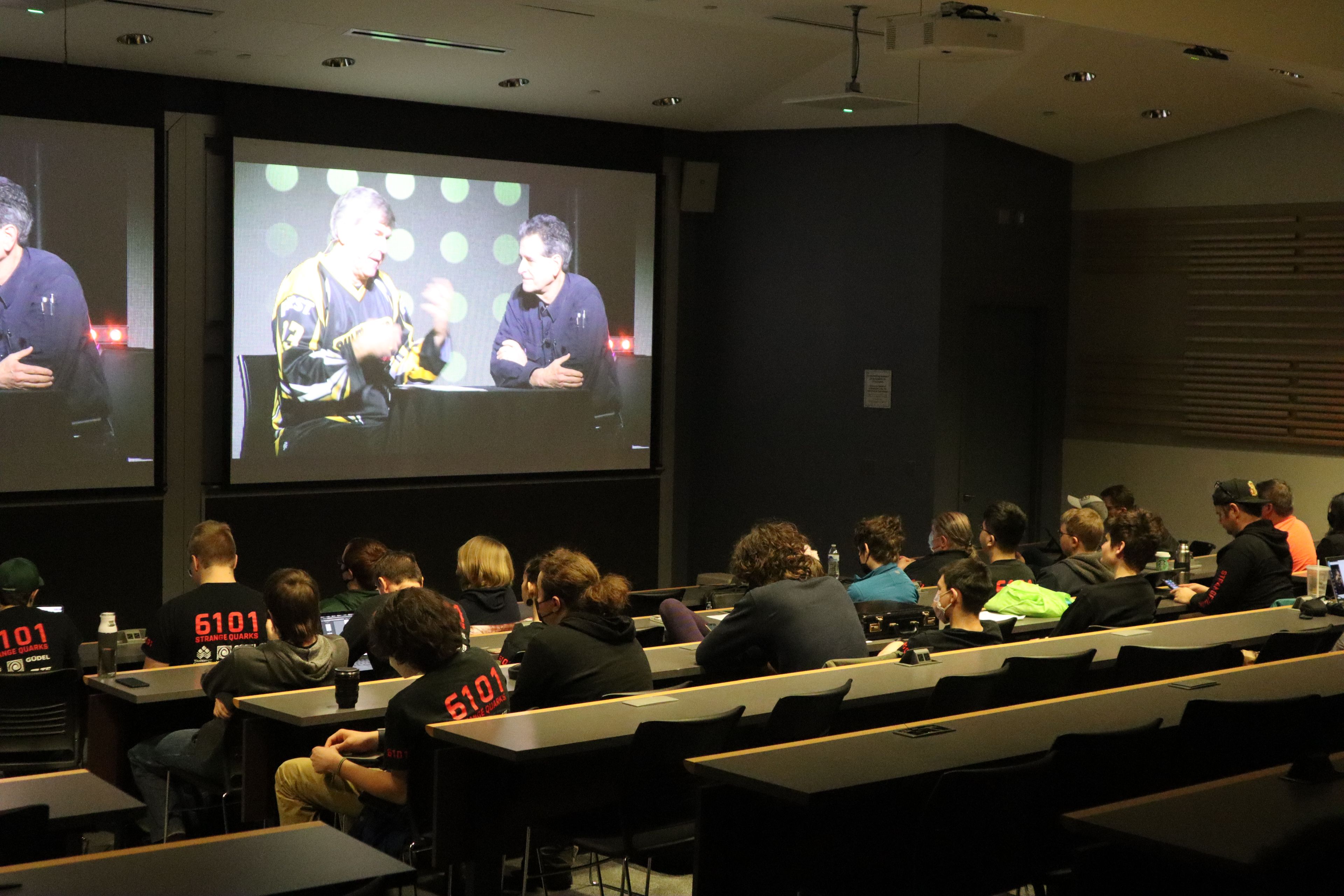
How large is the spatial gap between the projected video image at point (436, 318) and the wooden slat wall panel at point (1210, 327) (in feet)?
11.8

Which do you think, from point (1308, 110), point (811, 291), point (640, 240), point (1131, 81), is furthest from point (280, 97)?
point (1308, 110)

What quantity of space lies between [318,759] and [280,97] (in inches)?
238

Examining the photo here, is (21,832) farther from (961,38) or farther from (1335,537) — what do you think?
(1335,537)

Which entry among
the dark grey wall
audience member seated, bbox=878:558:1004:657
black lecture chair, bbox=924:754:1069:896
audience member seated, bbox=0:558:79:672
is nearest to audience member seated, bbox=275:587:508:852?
black lecture chair, bbox=924:754:1069:896

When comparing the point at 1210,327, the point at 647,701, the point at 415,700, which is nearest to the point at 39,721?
the point at 415,700

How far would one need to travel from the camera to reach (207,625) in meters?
5.31

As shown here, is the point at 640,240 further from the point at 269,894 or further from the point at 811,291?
the point at 269,894

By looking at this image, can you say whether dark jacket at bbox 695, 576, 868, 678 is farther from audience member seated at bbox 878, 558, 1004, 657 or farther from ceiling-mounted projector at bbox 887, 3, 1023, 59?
ceiling-mounted projector at bbox 887, 3, 1023, 59

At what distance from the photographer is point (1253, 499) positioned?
278 inches

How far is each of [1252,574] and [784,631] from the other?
3.10 metres

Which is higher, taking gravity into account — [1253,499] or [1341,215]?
[1341,215]

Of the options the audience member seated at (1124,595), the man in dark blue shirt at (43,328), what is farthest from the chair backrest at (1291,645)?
the man in dark blue shirt at (43,328)

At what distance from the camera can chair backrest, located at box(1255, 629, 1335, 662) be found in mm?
5465

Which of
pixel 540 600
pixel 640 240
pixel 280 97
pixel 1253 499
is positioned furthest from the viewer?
pixel 640 240
